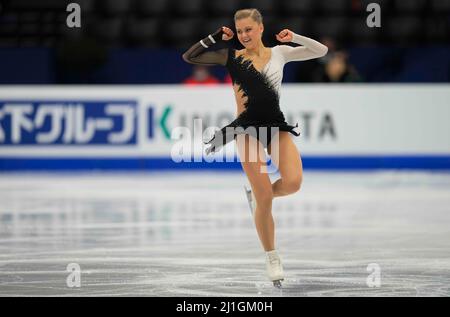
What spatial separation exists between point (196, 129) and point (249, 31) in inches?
268

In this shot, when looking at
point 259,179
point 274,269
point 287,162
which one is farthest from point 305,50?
point 274,269

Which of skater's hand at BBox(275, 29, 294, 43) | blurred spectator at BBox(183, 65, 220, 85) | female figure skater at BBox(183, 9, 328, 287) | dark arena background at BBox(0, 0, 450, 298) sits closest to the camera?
skater's hand at BBox(275, 29, 294, 43)

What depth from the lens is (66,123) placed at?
1189 cm

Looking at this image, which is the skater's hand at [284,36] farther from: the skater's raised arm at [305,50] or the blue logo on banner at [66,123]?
the blue logo on banner at [66,123]

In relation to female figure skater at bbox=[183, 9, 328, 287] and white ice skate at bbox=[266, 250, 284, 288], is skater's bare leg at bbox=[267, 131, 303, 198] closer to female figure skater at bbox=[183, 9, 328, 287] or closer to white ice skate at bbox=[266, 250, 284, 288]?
female figure skater at bbox=[183, 9, 328, 287]

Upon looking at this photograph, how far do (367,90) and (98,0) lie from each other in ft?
14.0

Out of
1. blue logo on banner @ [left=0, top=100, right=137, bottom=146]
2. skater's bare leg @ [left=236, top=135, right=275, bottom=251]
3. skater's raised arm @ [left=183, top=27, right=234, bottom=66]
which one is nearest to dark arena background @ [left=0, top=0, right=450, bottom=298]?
blue logo on banner @ [left=0, top=100, right=137, bottom=146]

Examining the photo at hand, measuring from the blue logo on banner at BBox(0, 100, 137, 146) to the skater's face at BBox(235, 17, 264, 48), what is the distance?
7183 millimetres

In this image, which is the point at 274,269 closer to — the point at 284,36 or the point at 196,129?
the point at 284,36

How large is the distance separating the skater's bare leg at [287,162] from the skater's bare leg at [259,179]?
0.08 metres

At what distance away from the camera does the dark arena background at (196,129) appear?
7.17 meters

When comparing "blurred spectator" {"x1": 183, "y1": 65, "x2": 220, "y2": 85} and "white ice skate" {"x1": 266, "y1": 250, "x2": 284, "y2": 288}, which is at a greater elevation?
"blurred spectator" {"x1": 183, "y1": 65, "x2": 220, "y2": 85}

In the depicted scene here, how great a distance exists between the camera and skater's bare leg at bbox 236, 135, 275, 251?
4.78 m
